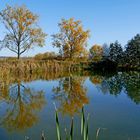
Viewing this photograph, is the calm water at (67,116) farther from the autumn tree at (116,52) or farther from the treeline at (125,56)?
the autumn tree at (116,52)

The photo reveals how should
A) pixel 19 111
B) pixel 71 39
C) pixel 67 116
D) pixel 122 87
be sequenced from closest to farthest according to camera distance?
pixel 67 116, pixel 19 111, pixel 122 87, pixel 71 39

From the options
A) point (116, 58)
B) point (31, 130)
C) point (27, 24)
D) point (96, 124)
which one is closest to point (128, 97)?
point (96, 124)

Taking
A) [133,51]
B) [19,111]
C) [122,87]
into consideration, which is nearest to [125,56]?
[133,51]

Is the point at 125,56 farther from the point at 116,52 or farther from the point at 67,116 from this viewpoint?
the point at 67,116

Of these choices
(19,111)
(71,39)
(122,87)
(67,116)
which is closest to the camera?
(67,116)

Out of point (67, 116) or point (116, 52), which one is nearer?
point (67, 116)

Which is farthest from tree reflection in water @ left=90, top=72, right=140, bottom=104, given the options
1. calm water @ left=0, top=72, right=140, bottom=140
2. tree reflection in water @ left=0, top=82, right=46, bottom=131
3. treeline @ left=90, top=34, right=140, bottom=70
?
treeline @ left=90, top=34, right=140, bottom=70

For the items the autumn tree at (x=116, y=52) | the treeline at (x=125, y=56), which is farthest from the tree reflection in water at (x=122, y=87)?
the autumn tree at (x=116, y=52)

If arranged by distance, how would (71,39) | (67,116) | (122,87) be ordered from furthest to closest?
(71,39) → (122,87) → (67,116)

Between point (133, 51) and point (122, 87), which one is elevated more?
point (133, 51)

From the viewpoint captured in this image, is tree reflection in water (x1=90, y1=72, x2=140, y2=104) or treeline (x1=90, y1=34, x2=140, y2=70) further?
treeline (x1=90, y1=34, x2=140, y2=70)

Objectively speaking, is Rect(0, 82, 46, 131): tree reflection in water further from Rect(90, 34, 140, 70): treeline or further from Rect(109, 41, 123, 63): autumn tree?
Rect(109, 41, 123, 63): autumn tree

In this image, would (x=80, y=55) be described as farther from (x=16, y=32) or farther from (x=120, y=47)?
(x=16, y=32)

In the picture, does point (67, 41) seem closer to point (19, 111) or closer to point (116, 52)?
point (116, 52)
